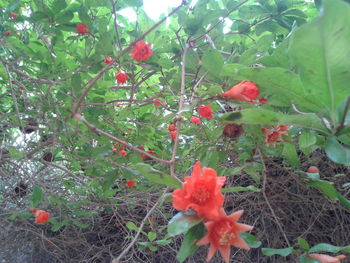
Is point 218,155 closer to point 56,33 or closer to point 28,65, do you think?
point 56,33

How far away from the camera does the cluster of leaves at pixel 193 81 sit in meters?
0.46

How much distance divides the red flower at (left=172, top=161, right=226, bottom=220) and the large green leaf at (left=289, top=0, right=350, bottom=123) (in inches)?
7.9

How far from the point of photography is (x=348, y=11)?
35 centimetres

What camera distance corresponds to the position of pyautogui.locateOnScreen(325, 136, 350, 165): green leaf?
18.8 inches

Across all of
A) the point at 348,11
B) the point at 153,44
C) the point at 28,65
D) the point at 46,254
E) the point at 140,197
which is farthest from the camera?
the point at 46,254

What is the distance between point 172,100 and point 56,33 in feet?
1.66

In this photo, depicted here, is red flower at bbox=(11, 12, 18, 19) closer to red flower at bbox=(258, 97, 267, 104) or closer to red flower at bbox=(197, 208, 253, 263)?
red flower at bbox=(258, 97, 267, 104)

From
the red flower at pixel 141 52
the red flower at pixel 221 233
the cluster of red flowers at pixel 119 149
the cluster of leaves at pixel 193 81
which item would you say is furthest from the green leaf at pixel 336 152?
the cluster of red flowers at pixel 119 149

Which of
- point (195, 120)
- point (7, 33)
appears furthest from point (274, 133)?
point (7, 33)

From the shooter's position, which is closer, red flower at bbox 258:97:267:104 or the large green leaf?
the large green leaf

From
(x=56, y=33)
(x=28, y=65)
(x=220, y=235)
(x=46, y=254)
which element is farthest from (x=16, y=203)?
(x=220, y=235)

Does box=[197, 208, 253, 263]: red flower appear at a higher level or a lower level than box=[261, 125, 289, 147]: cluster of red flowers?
higher

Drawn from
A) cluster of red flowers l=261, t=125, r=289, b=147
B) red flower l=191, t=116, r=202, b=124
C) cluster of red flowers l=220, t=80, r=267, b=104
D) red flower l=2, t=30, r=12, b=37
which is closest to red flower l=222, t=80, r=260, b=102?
cluster of red flowers l=220, t=80, r=267, b=104

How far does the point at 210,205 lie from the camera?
0.51 m
